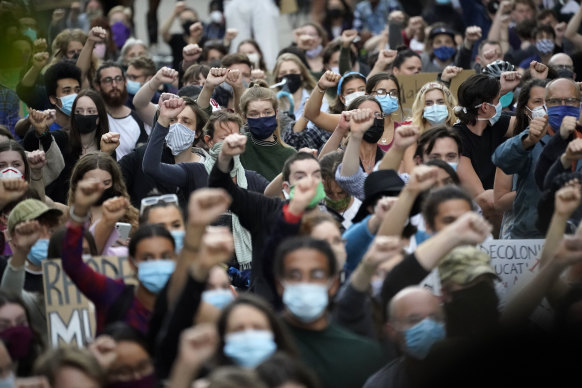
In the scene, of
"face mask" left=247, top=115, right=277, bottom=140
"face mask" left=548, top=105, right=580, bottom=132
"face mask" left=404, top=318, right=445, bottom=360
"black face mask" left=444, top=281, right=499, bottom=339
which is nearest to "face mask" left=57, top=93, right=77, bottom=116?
"face mask" left=247, top=115, right=277, bottom=140

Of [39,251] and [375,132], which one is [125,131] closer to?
[375,132]

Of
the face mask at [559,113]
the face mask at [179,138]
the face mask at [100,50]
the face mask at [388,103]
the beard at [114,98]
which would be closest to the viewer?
the face mask at [559,113]

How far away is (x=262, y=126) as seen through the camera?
9.10 metres

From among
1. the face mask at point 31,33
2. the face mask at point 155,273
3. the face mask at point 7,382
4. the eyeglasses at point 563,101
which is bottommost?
the face mask at point 31,33

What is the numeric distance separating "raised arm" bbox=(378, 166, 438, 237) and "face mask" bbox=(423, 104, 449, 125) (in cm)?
317

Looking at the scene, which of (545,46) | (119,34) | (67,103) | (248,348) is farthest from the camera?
(119,34)

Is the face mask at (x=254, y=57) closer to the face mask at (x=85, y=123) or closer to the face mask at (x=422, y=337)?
the face mask at (x=85, y=123)

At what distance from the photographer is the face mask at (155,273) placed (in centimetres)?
584

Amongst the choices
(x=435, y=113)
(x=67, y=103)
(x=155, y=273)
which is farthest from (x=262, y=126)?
(x=155, y=273)

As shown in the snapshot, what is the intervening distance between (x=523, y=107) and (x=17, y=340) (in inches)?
190

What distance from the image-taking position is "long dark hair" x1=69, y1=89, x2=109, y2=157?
961cm

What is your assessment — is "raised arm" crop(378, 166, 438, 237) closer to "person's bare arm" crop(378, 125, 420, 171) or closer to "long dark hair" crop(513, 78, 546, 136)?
"person's bare arm" crop(378, 125, 420, 171)

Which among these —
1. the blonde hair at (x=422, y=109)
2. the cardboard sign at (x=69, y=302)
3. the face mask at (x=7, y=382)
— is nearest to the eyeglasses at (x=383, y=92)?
the blonde hair at (x=422, y=109)

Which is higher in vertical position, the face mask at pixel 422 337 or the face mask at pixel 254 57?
the face mask at pixel 422 337
